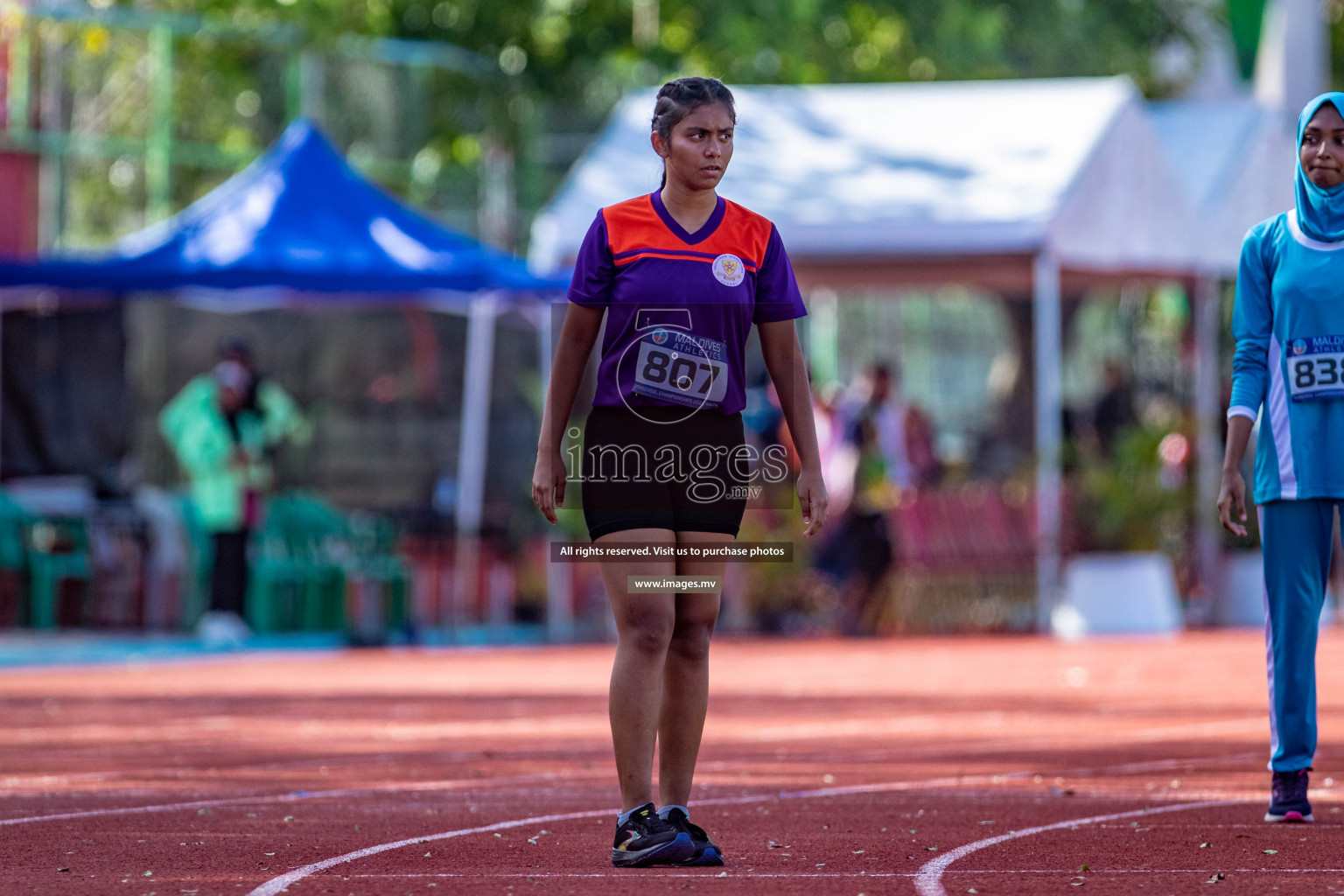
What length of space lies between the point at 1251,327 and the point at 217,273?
11.7 metres

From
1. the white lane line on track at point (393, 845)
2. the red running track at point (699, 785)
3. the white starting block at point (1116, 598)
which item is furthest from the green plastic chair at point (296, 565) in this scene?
the white lane line on track at point (393, 845)

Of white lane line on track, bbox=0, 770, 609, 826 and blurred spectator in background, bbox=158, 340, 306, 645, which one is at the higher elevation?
blurred spectator in background, bbox=158, 340, 306, 645

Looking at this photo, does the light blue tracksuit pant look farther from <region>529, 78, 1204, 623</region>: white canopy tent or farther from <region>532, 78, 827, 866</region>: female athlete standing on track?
<region>529, 78, 1204, 623</region>: white canopy tent

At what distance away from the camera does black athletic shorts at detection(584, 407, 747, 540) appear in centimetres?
622

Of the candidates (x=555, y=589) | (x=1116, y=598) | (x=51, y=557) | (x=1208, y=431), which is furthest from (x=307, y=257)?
(x=1208, y=431)

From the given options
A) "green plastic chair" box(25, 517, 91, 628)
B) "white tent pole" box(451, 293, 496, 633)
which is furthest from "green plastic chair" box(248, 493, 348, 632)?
"green plastic chair" box(25, 517, 91, 628)

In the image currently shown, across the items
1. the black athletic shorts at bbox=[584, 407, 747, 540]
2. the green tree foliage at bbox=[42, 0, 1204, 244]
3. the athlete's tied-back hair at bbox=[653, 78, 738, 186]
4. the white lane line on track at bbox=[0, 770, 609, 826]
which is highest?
the green tree foliage at bbox=[42, 0, 1204, 244]

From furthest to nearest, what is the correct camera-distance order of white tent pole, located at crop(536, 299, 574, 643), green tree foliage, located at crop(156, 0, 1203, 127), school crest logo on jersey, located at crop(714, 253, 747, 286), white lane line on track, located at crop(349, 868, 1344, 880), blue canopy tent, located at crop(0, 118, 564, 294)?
green tree foliage, located at crop(156, 0, 1203, 127) < white tent pole, located at crop(536, 299, 574, 643) < blue canopy tent, located at crop(0, 118, 564, 294) < school crest logo on jersey, located at crop(714, 253, 747, 286) < white lane line on track, located at crop(349, 868, 1344, 880)

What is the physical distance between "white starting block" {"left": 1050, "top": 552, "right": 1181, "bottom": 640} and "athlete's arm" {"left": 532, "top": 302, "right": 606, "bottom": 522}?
13254mm

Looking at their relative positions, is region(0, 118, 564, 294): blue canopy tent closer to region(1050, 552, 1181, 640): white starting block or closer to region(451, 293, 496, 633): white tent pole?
region(451, 293, 496, 633): white tent pole

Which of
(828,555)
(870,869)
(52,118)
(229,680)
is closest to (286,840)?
(870,869)

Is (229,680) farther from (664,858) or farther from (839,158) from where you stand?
(664,858)

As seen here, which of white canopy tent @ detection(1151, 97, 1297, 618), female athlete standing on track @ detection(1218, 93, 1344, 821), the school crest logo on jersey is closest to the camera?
the school crest logo on jersey

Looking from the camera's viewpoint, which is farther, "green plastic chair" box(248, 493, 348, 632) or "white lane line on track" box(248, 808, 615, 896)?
Result: "green plastic chair" box(248, 493, 348, 632)
